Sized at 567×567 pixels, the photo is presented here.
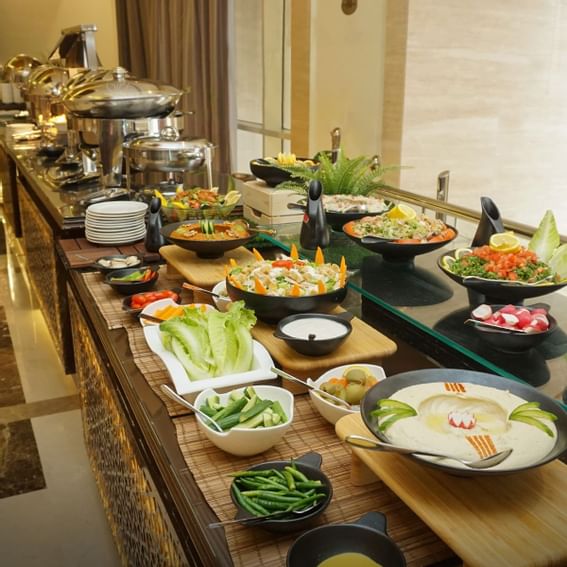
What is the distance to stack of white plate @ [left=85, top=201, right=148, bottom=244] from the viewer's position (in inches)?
98.9

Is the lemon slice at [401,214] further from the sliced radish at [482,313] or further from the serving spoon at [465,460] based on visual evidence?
the serving spoon at [465,460]

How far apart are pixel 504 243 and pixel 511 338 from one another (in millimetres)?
402

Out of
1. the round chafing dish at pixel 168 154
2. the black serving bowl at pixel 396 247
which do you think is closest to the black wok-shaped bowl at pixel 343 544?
the black serving bowl at pixel 396 247

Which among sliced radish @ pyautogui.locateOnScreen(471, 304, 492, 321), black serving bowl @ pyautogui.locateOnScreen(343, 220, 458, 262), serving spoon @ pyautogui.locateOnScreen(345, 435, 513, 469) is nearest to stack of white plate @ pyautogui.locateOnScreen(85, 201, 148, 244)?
black serving bowl @ pyautogui.locateOnScreen(343, 220, 458, 262)

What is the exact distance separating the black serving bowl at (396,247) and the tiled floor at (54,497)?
1.25m

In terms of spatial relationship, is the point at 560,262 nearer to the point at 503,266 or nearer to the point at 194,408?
the point at 503,266

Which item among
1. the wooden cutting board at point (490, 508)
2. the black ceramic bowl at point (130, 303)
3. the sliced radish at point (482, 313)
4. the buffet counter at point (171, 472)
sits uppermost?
the sliced radish at point (482, 313)

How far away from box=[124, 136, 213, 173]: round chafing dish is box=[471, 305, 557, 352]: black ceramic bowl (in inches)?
69.9

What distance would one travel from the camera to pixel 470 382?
1.14 meters

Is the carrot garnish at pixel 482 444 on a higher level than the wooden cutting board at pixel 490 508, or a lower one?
higher

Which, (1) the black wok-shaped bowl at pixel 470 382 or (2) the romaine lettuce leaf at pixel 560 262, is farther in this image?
(2) the romaine lettuce leaf at pixel 560 262

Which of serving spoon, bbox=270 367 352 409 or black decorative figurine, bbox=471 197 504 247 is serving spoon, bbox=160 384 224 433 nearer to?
serving spoon, bbox=270 367 352 409

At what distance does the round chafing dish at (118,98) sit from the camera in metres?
2.97

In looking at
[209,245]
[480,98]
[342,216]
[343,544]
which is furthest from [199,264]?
[480,98]
